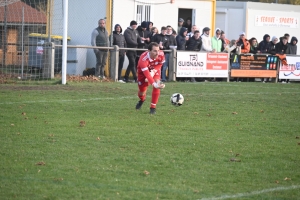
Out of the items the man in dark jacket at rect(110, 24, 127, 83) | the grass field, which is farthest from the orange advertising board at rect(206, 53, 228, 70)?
the grass field

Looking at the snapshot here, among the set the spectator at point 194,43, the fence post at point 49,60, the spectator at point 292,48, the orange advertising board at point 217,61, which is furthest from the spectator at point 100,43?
the spectator at point 292,48

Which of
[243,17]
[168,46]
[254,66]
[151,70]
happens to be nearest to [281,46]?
[254,66]

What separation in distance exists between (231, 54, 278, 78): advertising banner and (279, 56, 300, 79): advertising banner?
40cm

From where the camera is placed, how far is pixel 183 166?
27.6ft

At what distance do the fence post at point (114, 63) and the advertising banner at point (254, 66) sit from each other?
5270 mm

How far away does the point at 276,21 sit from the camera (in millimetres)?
32031

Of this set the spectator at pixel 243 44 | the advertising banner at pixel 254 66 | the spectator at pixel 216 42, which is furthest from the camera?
the spectator at pixel 243 44

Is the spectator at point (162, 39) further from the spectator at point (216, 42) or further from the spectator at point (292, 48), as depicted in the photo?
the spectator at point (292, 48)

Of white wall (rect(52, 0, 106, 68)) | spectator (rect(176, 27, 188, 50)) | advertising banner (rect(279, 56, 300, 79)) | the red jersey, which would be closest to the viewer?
the red jersey

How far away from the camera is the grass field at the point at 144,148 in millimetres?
7262

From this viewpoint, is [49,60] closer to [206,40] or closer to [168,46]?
[168,46]

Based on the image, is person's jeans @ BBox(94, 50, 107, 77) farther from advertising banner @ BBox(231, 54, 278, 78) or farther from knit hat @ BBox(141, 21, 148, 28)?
advertising banner @ BBox(231, 54, 278, 78)

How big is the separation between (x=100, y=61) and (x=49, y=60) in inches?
79.3

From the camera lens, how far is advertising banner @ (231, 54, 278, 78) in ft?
81.7
